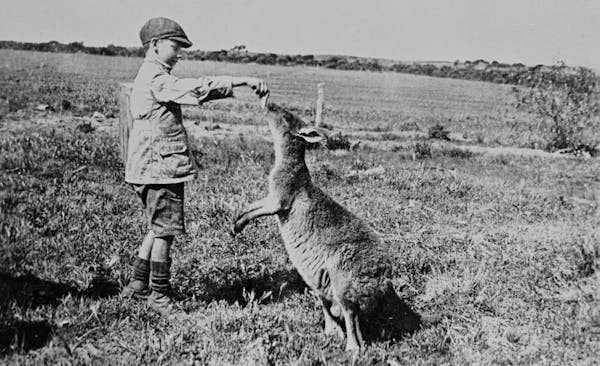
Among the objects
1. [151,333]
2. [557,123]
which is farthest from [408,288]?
[557,123]

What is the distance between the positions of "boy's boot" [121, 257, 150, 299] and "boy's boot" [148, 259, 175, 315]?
127 mm

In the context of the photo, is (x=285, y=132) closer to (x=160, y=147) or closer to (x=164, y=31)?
(x=160, y=147)

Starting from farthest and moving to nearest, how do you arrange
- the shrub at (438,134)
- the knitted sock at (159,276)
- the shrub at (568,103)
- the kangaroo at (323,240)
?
the shrub at (438,134)
the shrub at (568,103)
the knitted sock at (159,276)
the kangaroo at (323,240)

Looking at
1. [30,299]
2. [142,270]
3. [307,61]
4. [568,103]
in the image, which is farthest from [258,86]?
[307,61]

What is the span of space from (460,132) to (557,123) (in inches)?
164

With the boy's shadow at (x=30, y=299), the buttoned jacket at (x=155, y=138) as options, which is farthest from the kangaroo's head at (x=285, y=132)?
the boy's shadow at (x=30, y=299)

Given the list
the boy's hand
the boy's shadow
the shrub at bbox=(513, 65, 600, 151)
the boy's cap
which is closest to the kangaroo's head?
the boy's hand

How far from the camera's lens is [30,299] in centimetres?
412

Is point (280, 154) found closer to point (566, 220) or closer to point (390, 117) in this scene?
point (566, 220)

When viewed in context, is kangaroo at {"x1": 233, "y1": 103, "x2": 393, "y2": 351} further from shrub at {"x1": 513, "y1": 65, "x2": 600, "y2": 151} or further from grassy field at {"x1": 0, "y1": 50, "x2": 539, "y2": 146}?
shrub at {"x1": 513, "y1": 65, "x2": 600, "y2": 151}

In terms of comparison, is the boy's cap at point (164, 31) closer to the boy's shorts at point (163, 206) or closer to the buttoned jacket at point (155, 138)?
the buttoned jacket at point (155, 138)

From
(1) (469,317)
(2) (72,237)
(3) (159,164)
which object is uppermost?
(3) (159,164)

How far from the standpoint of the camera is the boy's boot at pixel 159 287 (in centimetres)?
421

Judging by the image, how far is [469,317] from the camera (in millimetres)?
4680
